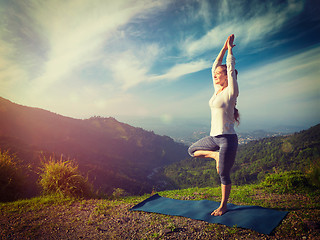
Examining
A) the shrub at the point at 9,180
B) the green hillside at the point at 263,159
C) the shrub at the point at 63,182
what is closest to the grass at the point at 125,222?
the shrub at the point at 63,182

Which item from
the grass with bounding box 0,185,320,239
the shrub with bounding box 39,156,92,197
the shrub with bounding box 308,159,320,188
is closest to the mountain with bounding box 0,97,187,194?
the shrub with bounding box 39,156,92,197

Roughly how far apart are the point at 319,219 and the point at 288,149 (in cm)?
4937

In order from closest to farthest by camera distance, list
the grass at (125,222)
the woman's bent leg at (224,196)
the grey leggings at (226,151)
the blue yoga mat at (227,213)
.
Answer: the grass at (125,222) → the blue yoga mat at (227,213) → the grey leggings at (226,151) → the woman's bent leg at (224,196)

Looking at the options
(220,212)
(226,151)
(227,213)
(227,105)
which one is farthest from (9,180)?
(227,105)

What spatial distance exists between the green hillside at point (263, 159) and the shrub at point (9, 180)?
36578 mm

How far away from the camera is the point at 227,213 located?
364 centimetres

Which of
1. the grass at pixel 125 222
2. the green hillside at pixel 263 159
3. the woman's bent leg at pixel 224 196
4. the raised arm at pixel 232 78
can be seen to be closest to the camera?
the grass at pixel 125 222

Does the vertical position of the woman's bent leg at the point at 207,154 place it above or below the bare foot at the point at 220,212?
above

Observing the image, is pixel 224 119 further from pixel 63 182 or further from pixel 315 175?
pixel 63 182

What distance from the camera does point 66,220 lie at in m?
3.82

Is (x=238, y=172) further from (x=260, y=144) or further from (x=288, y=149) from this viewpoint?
(x=260, y=144)

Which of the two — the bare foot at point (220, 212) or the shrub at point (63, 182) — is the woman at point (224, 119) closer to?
the bare foot at point (220, 212)

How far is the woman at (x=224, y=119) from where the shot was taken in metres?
3.26

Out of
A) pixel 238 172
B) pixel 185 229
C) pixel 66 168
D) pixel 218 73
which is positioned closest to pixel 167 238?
pixel 185 229
